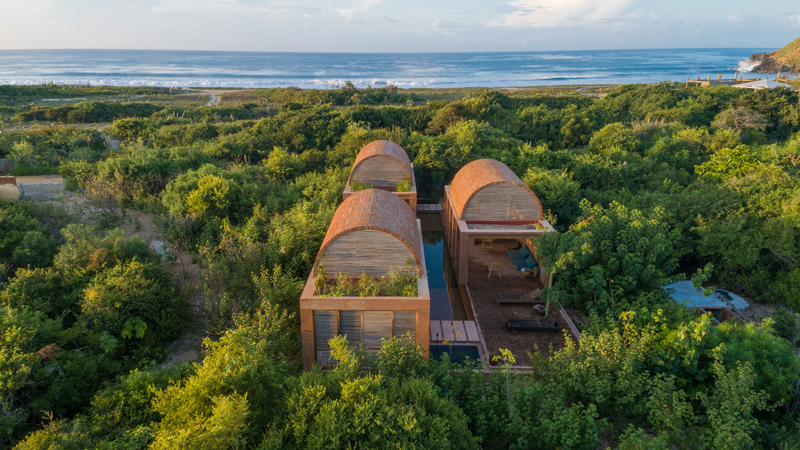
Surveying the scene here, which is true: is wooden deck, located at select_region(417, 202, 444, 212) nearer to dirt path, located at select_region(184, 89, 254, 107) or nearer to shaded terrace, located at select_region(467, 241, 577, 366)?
shaded terrace, located at select_region(467, 241, 577, 366)

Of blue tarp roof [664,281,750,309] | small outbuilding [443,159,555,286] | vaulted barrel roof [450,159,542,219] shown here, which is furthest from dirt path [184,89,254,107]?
blue tarp roof [664,281,750,309]

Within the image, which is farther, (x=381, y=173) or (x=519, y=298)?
(x=381, y=173)

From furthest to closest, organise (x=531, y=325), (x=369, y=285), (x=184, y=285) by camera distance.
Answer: (x=184, y=285), (x=531, y=325), (x=369, y=285)

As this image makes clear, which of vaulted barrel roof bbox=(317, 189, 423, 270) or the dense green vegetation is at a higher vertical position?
vaulted barrel roof bbox=(317, 189, 423, 270)

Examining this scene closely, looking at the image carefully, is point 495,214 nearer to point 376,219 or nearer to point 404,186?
point 404,186

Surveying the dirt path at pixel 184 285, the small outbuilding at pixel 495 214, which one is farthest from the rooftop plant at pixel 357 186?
the dirt path at pixel 184 285

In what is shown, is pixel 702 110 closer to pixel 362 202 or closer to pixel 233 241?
pixel 362 202

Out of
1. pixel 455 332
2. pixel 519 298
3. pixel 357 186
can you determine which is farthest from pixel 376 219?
pixel 357 186
